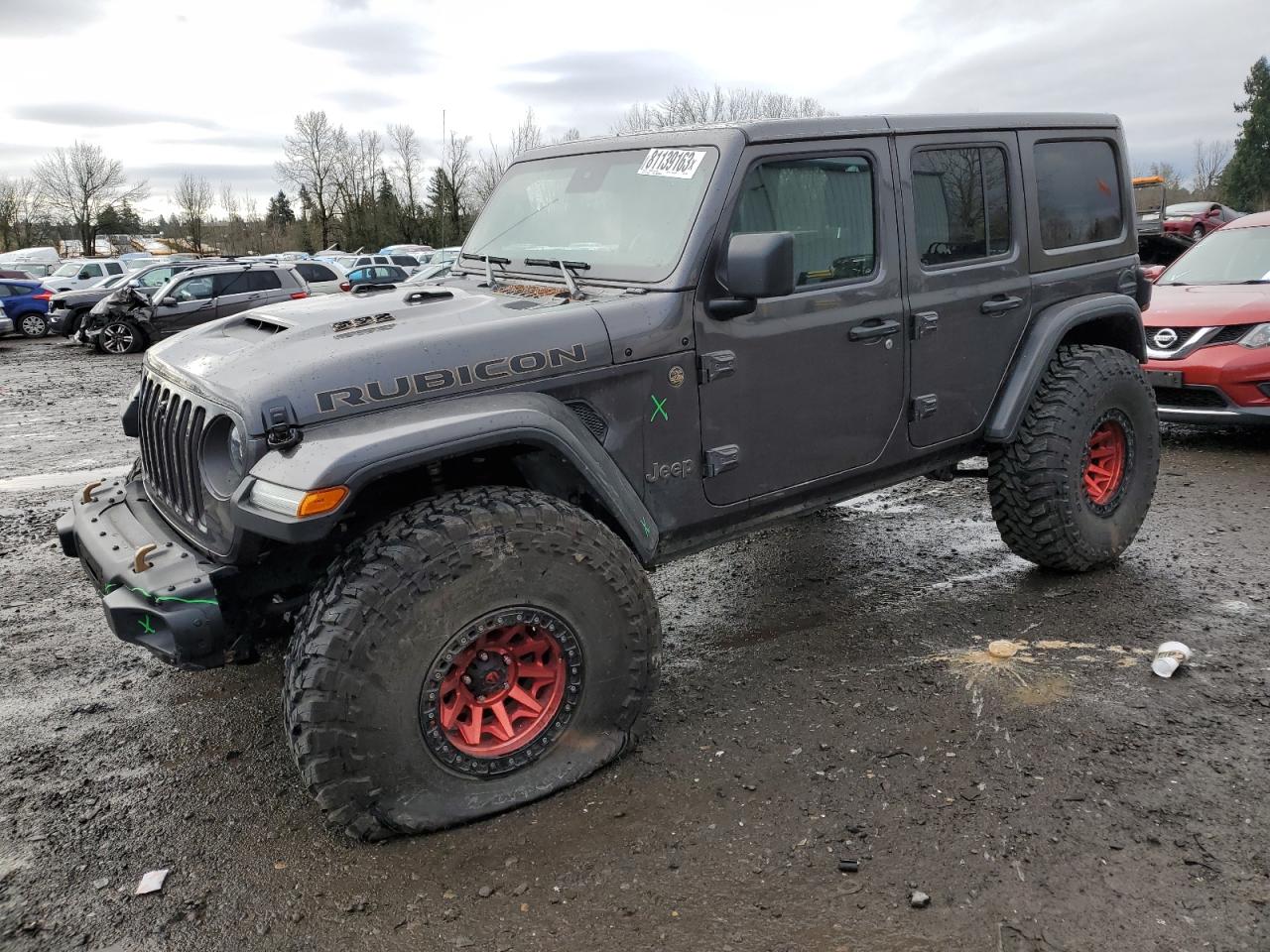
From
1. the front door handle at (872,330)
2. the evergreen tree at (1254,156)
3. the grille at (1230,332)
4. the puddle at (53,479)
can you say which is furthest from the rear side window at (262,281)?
the evergreen tree at (1254,156)

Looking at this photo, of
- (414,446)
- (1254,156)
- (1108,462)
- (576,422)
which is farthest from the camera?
(1254,156)

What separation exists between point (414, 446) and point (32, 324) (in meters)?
23.2

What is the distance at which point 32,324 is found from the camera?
852 inches

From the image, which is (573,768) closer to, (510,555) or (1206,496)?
(510,555)

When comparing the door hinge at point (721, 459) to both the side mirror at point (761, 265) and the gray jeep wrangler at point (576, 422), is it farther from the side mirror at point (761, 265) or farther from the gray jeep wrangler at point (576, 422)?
the side mirror at point (761, 265)

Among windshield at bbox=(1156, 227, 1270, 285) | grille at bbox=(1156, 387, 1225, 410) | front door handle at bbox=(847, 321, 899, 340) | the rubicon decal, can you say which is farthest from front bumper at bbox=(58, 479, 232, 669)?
windshield at bbox=(1156, 227, 1270, 285)

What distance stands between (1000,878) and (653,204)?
7.88ft

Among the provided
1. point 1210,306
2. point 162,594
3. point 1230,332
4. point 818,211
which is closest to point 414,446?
point 162,594

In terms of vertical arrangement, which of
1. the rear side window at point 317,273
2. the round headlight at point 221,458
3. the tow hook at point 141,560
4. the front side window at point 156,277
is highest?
the front side window at point 156,277

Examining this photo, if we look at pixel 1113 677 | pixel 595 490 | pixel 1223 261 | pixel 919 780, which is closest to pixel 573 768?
pixel 595 490

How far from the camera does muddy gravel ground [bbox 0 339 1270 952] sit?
248cm

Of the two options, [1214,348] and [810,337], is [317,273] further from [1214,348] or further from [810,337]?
[810,337]

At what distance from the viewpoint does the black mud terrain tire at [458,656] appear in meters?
2.61

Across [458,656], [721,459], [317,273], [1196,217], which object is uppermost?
[1196,217]
